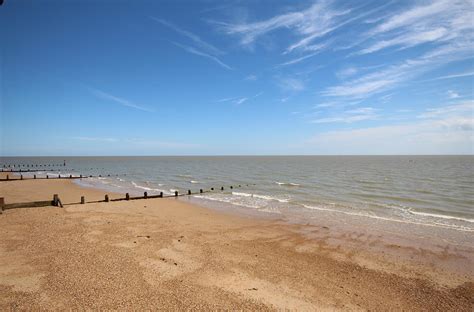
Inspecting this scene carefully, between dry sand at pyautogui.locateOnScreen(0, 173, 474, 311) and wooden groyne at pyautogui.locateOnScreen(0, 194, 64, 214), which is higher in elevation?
wooden groyne at pyautogui.locateOnScreen(0, 194, 64, 214)

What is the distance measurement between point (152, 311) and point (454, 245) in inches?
603

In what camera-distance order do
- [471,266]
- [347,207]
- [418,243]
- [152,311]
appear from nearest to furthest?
[152,311], [471,266], [418,243], [347,207]

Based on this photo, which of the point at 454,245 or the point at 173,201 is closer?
the point at 454,245

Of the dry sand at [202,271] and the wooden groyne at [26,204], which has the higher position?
the wooden groyne at [26,204]

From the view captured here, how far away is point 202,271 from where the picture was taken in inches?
387

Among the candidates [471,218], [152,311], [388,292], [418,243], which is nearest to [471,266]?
[418,243]

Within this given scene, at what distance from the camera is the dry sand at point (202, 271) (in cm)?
786

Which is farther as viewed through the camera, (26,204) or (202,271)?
(26,204)

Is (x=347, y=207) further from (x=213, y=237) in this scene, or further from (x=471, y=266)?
(x=213, y=237)

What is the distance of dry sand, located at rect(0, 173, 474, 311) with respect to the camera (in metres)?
7.86

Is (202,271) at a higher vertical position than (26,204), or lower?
lower

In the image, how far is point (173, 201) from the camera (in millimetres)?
26453

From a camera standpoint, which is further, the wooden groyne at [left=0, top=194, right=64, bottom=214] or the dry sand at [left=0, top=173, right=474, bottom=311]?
the wooden groyne at [left=0, top=194, right=64, bottom=214]

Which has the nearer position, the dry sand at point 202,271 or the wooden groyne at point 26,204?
the dry sand at point 202,271
